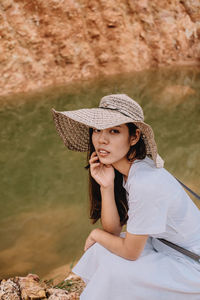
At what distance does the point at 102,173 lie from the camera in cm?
153

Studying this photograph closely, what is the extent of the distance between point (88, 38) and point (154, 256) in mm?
7049

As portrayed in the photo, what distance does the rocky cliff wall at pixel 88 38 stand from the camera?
6.61m

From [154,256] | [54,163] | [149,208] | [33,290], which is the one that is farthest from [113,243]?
[54,163]

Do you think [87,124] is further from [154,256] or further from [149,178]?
[154,256]

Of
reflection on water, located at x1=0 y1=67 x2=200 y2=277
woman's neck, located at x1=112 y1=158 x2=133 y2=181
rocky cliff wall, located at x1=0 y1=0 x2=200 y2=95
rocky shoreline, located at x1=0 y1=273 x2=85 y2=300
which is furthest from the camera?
rocky cliff wall, located at x1=0 y1=0 x2=200 y2=95

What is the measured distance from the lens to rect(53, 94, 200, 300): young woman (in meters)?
1.26

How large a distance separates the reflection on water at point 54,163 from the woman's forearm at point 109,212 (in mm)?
971

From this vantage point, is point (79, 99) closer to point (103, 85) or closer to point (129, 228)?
point (103, 85)

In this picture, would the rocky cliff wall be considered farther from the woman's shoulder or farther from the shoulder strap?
the shoulder strap

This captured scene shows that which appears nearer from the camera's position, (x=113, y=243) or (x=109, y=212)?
(x=113, y=243)

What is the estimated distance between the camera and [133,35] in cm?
814

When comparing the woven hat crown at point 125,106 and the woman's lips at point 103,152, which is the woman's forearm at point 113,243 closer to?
the woman's lips at point 103,152

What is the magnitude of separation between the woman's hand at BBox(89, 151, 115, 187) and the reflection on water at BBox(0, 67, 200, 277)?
1.13 m

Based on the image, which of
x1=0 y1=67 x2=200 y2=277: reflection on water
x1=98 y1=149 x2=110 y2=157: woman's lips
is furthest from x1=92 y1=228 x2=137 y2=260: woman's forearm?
x1=0 y1=67 x2=200 y2=277: reflection on water
